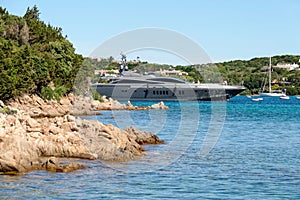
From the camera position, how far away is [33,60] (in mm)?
57812

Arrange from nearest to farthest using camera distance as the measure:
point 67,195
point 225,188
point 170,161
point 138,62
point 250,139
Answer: point 67,195 → point 225,188 → point 170,161 → point 250,139 → point 138,62

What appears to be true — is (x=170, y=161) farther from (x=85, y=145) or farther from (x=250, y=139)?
(x=250, y=139)

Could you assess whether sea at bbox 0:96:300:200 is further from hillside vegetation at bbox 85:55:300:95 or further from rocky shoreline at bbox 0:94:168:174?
hillside vegetation at bbox 85:55:300:95

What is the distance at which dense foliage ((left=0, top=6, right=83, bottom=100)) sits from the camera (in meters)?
48.3

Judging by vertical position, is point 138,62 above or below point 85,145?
above

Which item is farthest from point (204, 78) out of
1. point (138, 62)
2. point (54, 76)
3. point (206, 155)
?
point (206, 155)

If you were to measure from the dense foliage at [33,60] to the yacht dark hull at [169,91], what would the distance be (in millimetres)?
42886

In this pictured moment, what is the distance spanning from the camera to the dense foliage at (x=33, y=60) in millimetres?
48281

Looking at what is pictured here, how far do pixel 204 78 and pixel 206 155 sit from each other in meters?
109

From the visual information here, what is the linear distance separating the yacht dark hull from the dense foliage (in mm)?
42886

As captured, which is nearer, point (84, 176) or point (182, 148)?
point (84, 176)

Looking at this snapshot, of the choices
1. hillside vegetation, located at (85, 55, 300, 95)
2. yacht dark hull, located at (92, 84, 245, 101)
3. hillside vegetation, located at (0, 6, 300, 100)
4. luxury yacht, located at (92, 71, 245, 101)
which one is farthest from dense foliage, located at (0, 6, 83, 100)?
hillside vegetation, located at (85, 55, 300, 95)

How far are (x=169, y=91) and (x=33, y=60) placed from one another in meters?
67.7

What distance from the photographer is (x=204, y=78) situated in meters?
139
